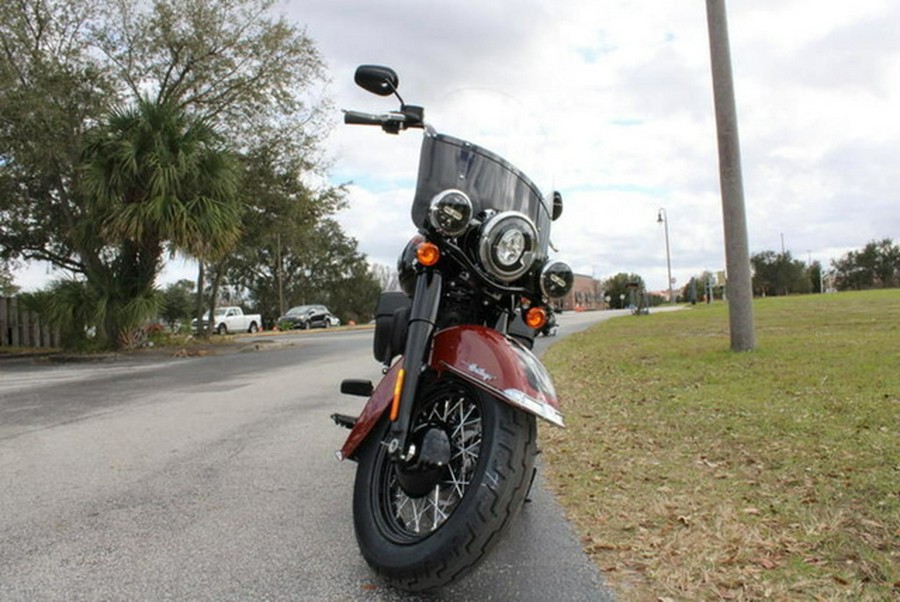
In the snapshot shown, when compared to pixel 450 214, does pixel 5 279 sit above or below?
above

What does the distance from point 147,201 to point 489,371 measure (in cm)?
1388

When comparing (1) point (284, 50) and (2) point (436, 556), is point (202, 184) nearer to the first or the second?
(1) point (284, 50)

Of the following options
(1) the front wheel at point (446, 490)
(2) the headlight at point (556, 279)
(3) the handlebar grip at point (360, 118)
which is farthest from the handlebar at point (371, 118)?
(1) the front wheel at point (446, 490)

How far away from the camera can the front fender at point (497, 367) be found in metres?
2.39

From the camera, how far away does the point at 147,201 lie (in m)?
14.3

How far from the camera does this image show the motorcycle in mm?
2244

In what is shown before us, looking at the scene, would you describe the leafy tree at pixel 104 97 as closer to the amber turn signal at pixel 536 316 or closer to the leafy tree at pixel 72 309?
the leafy tree at pixel 72 309

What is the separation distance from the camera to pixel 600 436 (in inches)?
205

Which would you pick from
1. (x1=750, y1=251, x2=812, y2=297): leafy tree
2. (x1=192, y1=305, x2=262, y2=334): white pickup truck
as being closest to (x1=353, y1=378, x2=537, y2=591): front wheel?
(x1=192, y1=305, x2=262, y2=334): white pickup truck

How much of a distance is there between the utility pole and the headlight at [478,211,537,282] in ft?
25.0

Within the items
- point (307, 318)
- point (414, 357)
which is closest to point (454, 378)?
point (414, 357)

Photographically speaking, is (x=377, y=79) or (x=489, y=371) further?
(x=377, y=79)

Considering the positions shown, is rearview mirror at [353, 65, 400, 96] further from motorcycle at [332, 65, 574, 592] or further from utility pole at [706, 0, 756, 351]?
utility pole at [706, 0, 756, 351]

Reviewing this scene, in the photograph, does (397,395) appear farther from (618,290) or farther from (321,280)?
(618,290)
